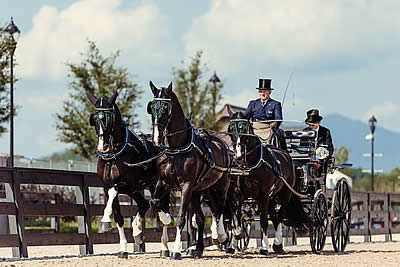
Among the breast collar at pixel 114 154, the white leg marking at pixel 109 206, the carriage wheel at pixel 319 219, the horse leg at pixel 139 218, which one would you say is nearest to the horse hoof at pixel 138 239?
the horse leg at pixel 139 218

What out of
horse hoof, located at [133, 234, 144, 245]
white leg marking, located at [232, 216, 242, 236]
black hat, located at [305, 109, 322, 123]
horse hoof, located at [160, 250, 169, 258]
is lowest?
horse hoof, located at [160, 250, 169, 258]

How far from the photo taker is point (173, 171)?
39.9ft

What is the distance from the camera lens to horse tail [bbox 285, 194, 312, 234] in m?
14.7

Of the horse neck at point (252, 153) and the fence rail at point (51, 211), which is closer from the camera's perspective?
the fence rail at point (51, 211)

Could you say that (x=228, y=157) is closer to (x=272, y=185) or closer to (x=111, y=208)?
(x=272, y=185)

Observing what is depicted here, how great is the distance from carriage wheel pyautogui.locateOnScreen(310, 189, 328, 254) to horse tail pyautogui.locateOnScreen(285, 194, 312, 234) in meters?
0.17

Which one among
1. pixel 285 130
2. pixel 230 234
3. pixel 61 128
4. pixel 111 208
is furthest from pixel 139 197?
pixel 61 128

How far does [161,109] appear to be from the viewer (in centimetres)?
1190

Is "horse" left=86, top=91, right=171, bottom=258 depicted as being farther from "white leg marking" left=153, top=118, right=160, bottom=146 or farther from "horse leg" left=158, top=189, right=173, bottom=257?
"white leg marking" left=153, top=118, right=160, bottom=146

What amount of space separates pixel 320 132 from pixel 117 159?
5.04m

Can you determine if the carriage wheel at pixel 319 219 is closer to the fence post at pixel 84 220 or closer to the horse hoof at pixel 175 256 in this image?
the horse hoof at pixel 175 256

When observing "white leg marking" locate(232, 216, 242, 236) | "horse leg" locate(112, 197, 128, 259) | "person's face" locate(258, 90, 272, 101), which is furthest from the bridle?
"person's face" locate(258, 90, 272, 101)

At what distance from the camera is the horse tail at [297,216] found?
580 inches

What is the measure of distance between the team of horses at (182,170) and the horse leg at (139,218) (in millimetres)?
→ 16
